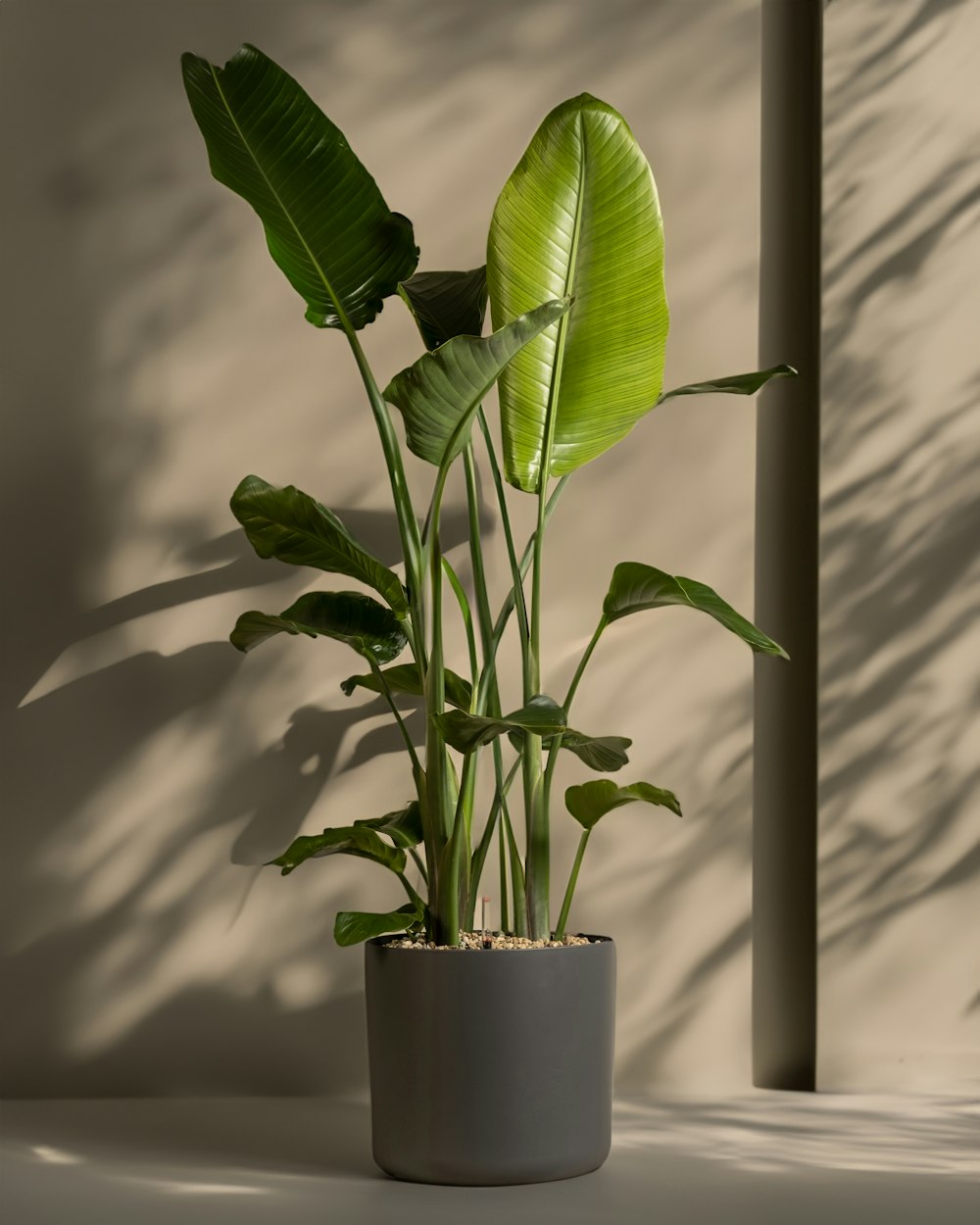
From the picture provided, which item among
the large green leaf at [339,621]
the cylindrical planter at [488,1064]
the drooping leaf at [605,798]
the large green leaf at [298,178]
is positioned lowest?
the cylindrical planter at [488,1064]

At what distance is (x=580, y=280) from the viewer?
1.70 m

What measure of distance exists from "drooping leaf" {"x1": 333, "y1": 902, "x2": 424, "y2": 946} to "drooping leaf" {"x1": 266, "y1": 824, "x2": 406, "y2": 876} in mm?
95

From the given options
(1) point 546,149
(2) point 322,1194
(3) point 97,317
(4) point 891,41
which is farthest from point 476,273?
(2) point 322,1194

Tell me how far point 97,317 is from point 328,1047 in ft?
4.24

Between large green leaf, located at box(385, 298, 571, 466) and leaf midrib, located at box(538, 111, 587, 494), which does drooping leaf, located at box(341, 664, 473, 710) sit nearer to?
leaf midrib, located at box(538, 111, 587, 494)

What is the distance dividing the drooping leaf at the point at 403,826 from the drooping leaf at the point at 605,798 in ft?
0.71

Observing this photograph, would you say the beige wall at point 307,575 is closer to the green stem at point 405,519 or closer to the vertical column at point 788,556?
the vertical column at point 788,556

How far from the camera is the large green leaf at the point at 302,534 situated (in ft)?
5.24

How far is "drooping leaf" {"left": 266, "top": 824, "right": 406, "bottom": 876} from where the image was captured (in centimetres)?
168

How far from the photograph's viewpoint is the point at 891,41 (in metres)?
2.22

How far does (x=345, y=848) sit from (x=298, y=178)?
2.86 feet

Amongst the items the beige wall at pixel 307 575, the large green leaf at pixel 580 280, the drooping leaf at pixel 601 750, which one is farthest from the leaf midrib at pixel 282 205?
the drooping leaf at pixel 601 750

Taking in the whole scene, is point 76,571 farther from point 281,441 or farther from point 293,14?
point 293,14

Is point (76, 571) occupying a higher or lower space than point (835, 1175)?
higher
